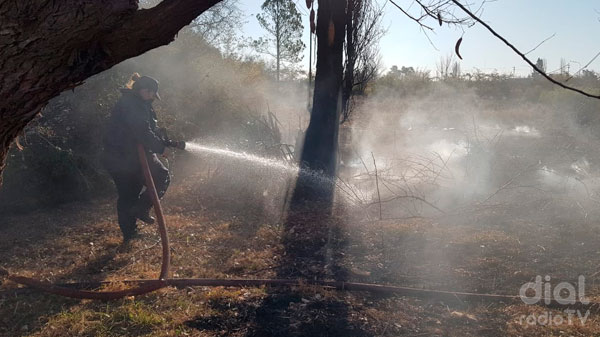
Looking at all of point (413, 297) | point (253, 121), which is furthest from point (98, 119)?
point (413, 297)

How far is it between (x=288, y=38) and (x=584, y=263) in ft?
85.9

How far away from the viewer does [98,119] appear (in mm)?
8086

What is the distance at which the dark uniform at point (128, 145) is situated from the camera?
4.85 m

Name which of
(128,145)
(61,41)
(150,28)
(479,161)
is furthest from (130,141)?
(479,161)

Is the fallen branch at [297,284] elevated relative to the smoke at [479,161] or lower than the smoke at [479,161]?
lower

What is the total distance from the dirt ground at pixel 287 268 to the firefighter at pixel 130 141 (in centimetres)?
54

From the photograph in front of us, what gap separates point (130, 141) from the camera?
16.1 feet

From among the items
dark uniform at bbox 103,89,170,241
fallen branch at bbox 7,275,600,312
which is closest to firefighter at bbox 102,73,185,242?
dark uniform at bbox 103,89,170,241

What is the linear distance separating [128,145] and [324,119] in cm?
355

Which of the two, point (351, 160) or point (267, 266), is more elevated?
point (351, 160)

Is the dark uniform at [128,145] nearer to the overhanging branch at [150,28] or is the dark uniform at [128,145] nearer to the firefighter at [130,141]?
the firefighter at [130,141]

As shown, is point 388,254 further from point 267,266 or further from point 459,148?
point 459,148

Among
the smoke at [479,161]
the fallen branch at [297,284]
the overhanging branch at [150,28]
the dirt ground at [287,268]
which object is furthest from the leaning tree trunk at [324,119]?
the overhanging branch at [150,28]

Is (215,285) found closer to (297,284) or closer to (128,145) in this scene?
(297,284)
